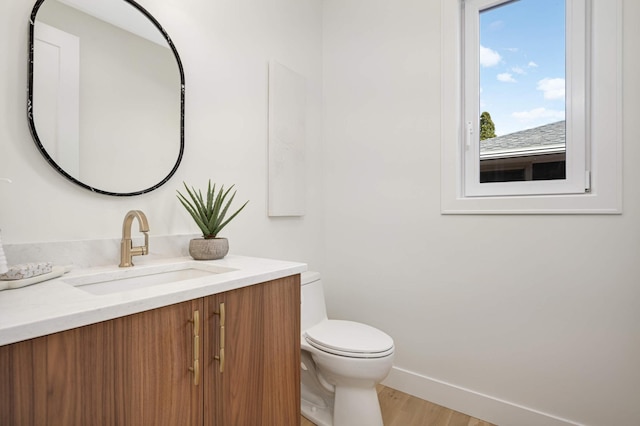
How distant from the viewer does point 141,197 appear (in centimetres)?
128

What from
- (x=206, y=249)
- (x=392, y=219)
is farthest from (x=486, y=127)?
(x=206, y=249)

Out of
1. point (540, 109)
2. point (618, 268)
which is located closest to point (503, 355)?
point (618, 268)

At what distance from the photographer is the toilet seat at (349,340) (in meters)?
1.39

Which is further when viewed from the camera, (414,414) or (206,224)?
(414,414)

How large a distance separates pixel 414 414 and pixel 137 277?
4.92ft

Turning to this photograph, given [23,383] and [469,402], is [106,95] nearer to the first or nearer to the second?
[23,383]

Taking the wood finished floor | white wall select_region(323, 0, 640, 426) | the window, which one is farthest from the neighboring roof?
the wood finished floor

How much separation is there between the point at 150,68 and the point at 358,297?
5.37 feet

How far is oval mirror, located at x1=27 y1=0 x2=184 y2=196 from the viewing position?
41.5 inches

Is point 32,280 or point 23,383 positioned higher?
point 32,280

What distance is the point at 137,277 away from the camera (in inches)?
43.6

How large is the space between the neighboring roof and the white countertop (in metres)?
1.40

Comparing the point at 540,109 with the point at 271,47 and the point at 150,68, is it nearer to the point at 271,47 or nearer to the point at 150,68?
the point at 271,47

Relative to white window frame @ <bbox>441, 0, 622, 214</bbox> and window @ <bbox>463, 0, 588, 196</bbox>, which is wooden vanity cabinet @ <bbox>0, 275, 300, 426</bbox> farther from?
window @ <bbox>463, 0, 588, 196</bbox>
